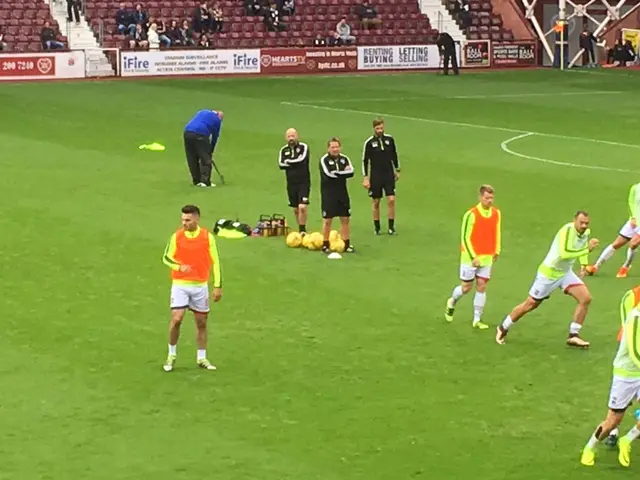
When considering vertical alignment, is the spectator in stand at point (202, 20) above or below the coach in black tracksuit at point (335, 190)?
above

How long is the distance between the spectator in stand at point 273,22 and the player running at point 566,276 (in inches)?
1699

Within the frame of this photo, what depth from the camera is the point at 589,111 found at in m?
42.2

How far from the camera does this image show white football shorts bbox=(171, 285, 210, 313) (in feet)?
48.4

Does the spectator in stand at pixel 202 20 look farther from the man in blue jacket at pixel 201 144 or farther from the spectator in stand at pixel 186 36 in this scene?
the man in blue jacket at pixel 201 144

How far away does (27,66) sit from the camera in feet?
172

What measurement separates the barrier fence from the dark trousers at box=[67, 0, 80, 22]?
298 centimetres

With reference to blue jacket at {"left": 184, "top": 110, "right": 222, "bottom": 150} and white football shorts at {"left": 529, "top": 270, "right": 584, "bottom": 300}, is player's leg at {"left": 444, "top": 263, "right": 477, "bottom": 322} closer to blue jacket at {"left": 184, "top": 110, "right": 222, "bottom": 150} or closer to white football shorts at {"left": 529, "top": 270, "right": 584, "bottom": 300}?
white football shorts at {"left": 529, "top": 270, "right": 584, "bottom": 300}

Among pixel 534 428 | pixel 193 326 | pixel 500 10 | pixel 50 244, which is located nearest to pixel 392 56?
pixel 500 10

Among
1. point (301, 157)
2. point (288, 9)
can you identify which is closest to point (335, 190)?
point (301, 157)

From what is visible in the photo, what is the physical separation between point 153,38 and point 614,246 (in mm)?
37467

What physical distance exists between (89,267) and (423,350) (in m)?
6.51

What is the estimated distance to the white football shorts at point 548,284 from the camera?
1577 centimetres

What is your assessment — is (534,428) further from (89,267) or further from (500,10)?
(500,10)

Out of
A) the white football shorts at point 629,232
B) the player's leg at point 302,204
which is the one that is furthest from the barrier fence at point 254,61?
the white football shorts at point 629,232
